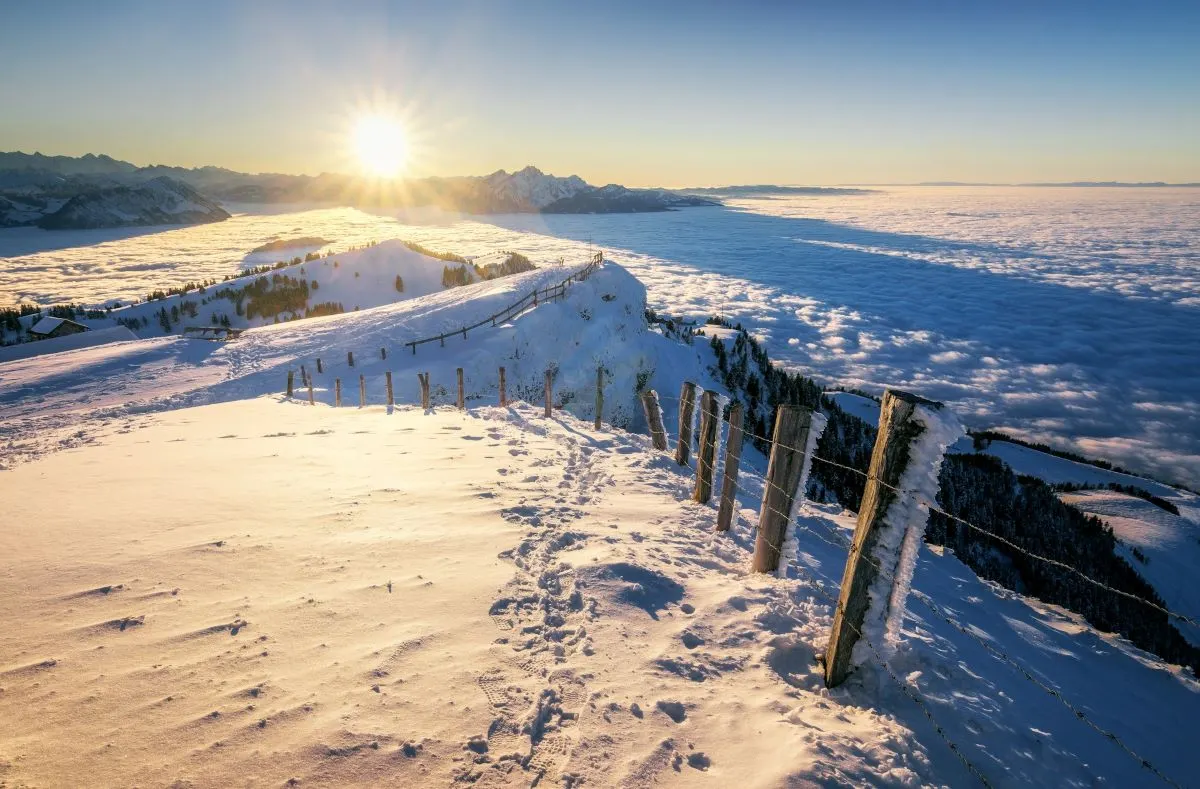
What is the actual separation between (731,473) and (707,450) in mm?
1229

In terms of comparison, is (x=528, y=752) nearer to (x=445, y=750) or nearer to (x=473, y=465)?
(x=445, y=750)

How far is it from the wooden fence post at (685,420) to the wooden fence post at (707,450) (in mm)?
1590

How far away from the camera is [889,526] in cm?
387

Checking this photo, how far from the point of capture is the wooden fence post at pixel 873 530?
371 cm

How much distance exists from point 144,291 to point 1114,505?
10954 cm

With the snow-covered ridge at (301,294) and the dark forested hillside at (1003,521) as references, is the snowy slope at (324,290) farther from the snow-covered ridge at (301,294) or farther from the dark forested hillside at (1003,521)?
the dark forested hillside at (1003,521)

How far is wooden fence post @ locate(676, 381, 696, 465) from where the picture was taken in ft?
32.4

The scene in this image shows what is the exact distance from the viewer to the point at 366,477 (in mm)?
8430

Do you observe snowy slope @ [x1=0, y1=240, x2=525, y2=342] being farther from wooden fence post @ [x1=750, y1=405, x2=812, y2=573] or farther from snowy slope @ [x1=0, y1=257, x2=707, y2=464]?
wooden fence post @ [x1=750, y1=405, x2=812, y2=573]

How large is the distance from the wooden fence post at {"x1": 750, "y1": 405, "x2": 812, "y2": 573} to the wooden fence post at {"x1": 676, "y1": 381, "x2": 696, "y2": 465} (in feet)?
14.4

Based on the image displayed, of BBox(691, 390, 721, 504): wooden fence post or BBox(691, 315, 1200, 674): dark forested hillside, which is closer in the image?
BBox(691, 390, 721, 504): wooden fence post

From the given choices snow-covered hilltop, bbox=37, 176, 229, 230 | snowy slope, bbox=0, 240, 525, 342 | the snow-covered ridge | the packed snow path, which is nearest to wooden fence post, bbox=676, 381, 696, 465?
the packed snow path

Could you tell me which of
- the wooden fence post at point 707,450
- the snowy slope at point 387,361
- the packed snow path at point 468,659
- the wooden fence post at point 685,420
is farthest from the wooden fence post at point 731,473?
the snowy slope at point 387,361

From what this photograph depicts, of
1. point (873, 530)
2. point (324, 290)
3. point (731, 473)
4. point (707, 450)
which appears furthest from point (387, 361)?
point (324, 290)
